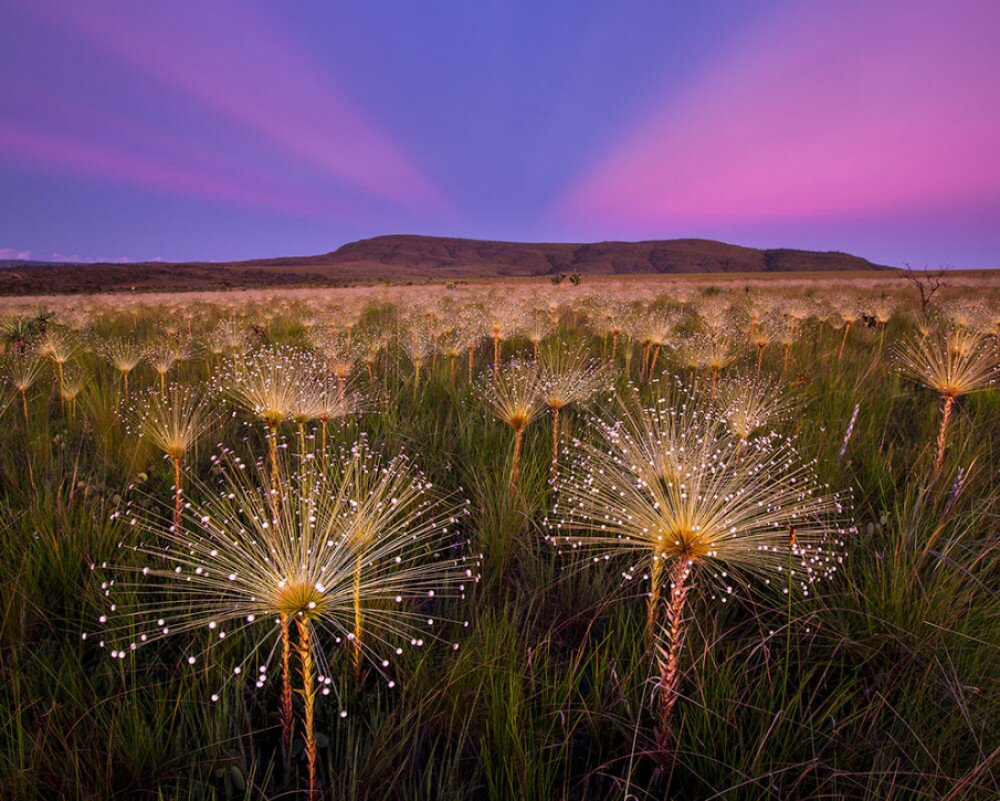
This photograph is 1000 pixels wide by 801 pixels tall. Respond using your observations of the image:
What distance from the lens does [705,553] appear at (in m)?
1.50

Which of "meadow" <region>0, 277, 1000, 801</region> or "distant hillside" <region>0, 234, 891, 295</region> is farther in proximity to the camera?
"distant hillside" <region>0, 234, 891, 295</region>

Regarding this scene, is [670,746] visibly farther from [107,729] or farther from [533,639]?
[107,729]

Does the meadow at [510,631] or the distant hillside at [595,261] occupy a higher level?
the distant hillside at [595,261]

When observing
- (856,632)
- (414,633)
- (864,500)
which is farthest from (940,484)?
(414,633)

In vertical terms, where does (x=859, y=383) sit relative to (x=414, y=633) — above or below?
above

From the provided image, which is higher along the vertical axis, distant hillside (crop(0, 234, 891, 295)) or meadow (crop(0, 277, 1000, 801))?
distant hillside (crop(0, 234, 891, 295))

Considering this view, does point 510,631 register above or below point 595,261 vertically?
below

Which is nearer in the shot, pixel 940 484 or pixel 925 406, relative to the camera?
pixel 940 484

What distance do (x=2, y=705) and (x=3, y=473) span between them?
2.48m

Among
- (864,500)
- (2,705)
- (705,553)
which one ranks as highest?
(705,553)

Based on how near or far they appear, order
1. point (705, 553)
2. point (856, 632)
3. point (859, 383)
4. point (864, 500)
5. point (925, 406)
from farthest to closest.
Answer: point (859, 383), point (925, 406), point (864, 500), point (856, 632), point (705, 553)

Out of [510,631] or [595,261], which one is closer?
[510,631]

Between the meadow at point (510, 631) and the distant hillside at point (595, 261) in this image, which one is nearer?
the meadow at point (510, 631)

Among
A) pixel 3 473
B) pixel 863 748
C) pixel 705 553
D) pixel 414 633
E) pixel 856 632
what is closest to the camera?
pixel 705 553
